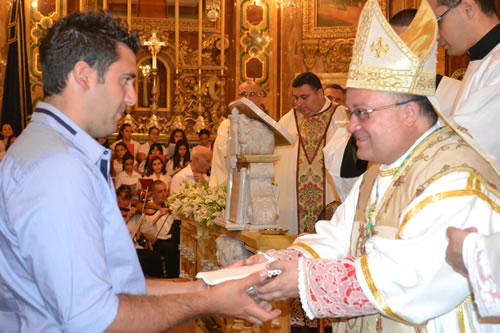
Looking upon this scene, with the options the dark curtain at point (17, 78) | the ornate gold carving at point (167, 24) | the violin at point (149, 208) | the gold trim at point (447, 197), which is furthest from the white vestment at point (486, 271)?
the ornate gold carving at point (167, 24)

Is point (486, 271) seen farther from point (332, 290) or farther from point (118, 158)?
point (118, 158)

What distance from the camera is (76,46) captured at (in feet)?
6.82

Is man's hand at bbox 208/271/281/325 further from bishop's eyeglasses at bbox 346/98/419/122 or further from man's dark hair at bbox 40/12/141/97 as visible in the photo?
man's dark hair at bbox 40/12/141/97

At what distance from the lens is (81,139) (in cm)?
204

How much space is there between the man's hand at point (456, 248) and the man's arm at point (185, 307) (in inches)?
31.6

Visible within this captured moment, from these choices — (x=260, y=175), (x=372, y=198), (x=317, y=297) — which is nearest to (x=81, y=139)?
(x=317, y=297)

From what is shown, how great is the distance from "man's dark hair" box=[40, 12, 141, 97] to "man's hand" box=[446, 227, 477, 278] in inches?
49.8

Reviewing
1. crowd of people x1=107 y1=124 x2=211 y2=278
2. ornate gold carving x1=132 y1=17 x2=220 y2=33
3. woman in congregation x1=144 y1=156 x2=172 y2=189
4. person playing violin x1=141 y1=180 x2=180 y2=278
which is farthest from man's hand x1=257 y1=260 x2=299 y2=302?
ornate gold carving x1=132 y1=17 x2=220 y2=33

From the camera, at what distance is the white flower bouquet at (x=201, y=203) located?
523 centimetres

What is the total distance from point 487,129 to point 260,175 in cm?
170

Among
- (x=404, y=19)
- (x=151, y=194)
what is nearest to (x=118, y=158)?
(x=151, y=194)

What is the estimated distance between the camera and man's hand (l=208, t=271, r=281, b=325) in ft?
7.23

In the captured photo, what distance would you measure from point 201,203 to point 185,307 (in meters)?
3.40

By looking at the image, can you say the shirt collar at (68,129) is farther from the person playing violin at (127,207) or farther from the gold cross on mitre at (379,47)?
the person playing violin at (127,207)
